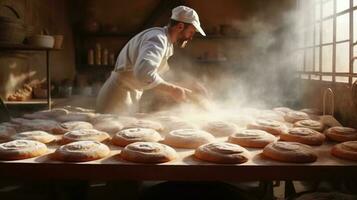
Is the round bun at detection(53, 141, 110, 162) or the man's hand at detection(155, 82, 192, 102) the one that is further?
the man's hand at detection(155, 82, 192, 102)

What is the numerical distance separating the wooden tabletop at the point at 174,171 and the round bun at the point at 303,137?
17.4 inches

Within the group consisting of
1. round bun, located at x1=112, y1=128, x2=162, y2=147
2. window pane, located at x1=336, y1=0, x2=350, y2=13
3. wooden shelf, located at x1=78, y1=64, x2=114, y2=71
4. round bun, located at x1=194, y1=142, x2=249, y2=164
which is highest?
window pane, located at x1=336, y1=0, x2=350, y2=13

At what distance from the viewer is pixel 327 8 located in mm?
4539

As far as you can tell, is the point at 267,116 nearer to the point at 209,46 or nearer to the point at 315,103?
the point at 315,103

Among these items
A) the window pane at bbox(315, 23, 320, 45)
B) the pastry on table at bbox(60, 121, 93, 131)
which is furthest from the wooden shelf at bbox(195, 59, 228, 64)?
the pastry on table at bbox(60, 121, 93, 131)

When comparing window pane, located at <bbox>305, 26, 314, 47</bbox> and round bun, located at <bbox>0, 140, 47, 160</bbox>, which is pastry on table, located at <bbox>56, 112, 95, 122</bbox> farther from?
window pane, located at <bbox>305, 26, 314, 47</bbox>

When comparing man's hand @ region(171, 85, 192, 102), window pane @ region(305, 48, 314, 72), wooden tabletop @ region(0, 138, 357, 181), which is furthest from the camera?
window pane @ region(305, 48, 314, 72)

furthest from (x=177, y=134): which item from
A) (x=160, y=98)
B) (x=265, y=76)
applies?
(x=265, y=76)

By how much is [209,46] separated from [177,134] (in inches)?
224

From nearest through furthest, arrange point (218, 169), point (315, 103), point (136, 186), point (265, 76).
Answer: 1. point (218, 169)
2. point (136, 186)
3. point (315, 103)
4. point (265, 76)

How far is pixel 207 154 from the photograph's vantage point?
6.43 ft

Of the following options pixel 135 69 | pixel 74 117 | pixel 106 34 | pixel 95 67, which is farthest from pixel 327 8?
pixel 95 67

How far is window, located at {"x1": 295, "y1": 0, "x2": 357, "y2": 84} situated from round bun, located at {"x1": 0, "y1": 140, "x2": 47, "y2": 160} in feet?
9.10

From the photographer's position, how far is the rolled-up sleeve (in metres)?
3.36
